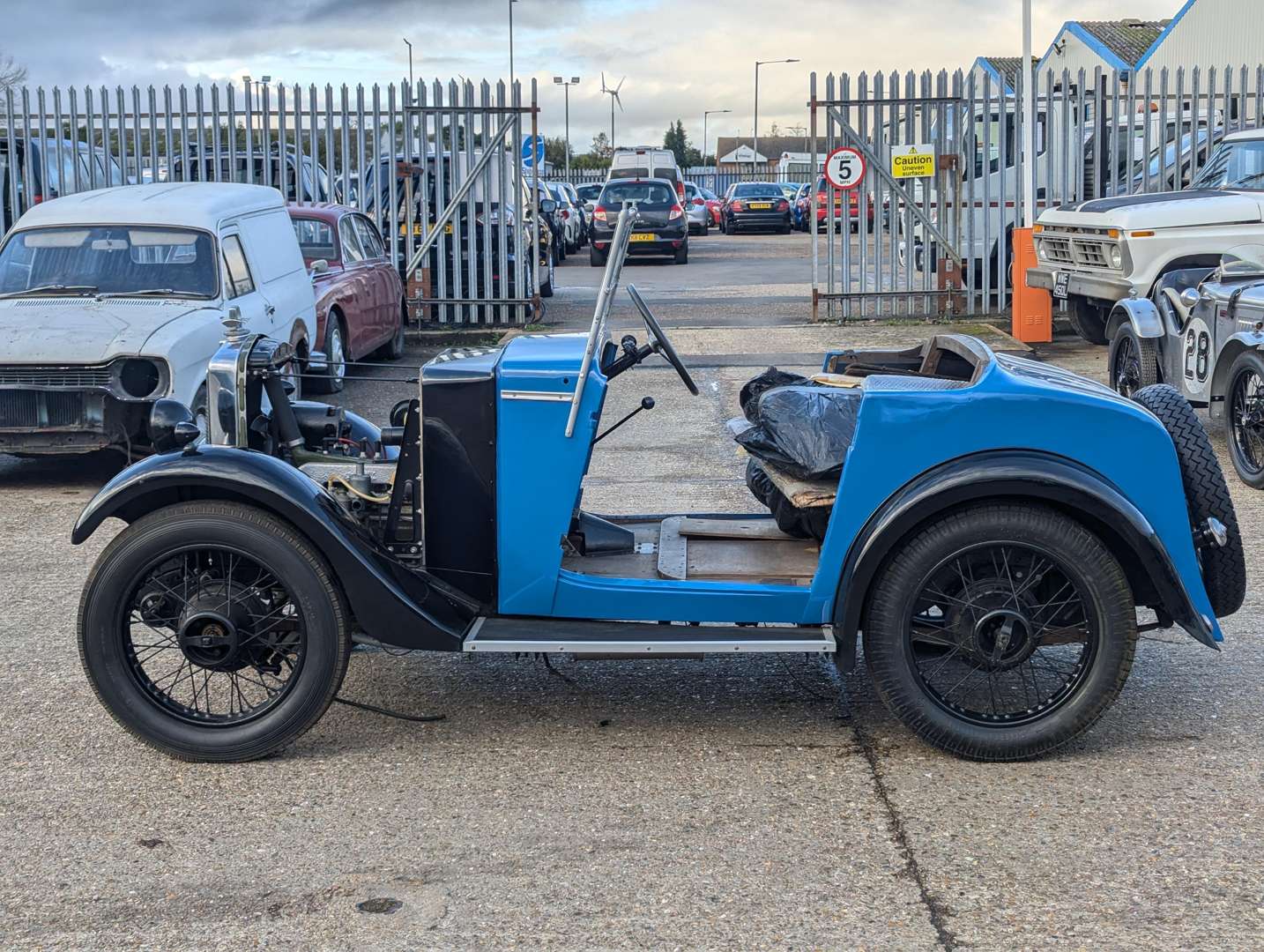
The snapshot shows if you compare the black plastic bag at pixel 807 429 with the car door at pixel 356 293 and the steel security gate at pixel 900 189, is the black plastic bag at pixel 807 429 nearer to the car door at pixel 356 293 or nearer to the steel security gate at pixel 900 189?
the car door at pixel 356 293

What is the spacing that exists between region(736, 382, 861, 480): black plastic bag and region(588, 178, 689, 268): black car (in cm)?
2438

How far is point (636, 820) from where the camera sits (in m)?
4.06

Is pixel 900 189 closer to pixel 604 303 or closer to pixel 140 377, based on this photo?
pixel 140 377

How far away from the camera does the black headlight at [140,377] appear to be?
847cm

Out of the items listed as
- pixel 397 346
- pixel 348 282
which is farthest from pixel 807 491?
pixel 397 346

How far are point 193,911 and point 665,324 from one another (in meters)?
14.0

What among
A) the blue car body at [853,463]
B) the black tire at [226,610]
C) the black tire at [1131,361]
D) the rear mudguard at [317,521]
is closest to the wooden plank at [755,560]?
the blue car body at [853,463]

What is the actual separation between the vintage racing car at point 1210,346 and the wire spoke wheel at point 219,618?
611 cm

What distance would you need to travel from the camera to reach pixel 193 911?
356 centimetres

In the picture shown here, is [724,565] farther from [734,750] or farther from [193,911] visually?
[193,911]

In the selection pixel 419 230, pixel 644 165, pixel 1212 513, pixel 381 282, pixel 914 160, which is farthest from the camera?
pixel 644 165

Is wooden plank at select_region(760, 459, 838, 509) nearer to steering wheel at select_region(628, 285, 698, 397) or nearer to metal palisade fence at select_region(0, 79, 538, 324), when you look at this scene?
steering wheel at select_region(628, 285, 698, 397)

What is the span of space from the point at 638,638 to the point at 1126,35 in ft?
173

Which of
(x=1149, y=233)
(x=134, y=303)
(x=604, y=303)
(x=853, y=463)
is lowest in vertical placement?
(x=853, y=463)
